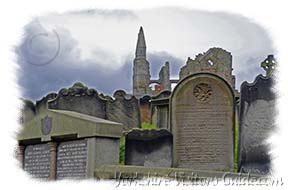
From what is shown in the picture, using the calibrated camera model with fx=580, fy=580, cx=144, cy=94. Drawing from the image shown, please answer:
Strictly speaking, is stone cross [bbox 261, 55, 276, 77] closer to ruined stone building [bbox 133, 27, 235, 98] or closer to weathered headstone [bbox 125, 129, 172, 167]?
weathered headstone [bbox 125, 129, 172, 167]

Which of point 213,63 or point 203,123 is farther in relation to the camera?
point 213,63

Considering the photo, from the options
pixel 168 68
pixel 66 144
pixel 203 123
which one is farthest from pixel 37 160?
pixel 168 68

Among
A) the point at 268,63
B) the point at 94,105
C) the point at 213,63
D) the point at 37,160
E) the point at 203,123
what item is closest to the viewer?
the point at 37,160

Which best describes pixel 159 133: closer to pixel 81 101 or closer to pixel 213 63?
pixel 81 101

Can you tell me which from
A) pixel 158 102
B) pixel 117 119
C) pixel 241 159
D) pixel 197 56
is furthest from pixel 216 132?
pixel 197 56

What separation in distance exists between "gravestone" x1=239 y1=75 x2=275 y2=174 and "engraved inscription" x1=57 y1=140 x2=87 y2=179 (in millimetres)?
2509

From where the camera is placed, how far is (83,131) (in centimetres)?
577

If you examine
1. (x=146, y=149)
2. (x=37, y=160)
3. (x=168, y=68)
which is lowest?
(x=37, y=160)

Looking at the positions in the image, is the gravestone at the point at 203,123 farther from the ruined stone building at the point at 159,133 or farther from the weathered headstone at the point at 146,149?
the weathered headstone at the point at 146,149

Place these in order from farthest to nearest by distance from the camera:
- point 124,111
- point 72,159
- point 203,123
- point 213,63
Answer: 1. point 213,63
2. point 124,111
3. point 203,123
4. point 72,159

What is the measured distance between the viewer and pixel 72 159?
592 centimetres

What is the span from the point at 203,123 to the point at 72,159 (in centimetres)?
239

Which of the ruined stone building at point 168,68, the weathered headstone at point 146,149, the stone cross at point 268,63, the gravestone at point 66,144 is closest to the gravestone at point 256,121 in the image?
the weathered headstone at point 146,149

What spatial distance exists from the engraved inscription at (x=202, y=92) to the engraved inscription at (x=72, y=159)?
246 centimetres
